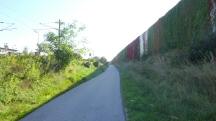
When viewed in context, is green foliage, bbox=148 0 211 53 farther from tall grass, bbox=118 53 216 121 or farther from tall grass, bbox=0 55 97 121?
tall grass, bbox=0 55 97 121

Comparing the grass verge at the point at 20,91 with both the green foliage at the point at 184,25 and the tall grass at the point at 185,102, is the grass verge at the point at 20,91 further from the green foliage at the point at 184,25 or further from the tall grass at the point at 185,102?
the green foliage at the point at 184,25

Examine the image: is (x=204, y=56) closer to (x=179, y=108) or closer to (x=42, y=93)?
(x=179, y=108)

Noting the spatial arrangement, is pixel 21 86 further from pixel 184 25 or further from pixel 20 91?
pixel 184 25

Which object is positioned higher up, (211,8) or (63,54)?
(211,8)

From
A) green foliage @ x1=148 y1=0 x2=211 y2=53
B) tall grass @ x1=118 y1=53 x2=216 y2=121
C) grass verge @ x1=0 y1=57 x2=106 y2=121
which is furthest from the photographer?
green foliage @ x1=148 y1=0 x2=211 y2=53

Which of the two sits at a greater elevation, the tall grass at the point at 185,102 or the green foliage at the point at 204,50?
the green foliage at the point at 204,50

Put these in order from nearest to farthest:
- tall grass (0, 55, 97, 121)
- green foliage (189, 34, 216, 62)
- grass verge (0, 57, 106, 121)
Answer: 1. grass verge (0, 57, 106, 121)
2. tall grass (0, 55, 97, 121)
3. green foliage (189, 34, 216, 62)

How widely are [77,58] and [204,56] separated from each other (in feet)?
72.6

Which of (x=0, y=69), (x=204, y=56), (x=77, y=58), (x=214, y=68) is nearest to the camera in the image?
(x=214, y=68)

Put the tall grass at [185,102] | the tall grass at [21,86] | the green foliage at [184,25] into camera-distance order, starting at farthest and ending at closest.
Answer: the green foliage at [184,25] < the tall grass at [21,86] < the tall grass at [185,102]

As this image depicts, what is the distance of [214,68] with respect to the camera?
11742 mm

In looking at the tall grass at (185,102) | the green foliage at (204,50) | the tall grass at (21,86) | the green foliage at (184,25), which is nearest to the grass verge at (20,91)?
the tall grass at (21,86)

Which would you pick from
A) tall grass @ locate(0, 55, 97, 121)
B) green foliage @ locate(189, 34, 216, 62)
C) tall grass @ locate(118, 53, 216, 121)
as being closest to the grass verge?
tall grass @ locate(0, 55, 97, 121)

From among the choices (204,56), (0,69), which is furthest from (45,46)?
(204,56)
